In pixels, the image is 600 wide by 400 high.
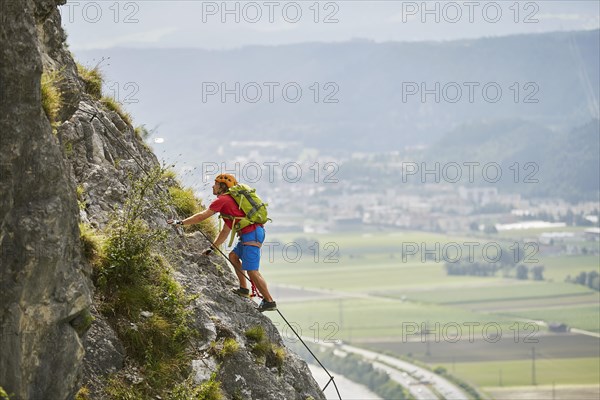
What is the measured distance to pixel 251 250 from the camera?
13750 mm

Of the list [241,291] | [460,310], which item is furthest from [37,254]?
[460,310]

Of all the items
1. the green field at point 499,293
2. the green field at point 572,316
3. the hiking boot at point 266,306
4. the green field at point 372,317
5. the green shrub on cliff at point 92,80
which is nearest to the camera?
the hiking boot at point 266,306

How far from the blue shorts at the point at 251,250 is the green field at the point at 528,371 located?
88.1 meters

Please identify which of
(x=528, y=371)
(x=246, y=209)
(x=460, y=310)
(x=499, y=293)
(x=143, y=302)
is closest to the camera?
(x=143, y=302)

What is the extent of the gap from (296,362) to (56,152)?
6.20 metres

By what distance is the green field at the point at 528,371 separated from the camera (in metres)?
101

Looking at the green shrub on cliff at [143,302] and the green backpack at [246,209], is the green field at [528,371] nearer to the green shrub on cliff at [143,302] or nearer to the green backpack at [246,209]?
the green backpack at [246,209]

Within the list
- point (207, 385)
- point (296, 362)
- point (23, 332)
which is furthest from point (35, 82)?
point (296, 362)

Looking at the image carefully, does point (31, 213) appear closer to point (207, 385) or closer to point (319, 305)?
point (207, 385)

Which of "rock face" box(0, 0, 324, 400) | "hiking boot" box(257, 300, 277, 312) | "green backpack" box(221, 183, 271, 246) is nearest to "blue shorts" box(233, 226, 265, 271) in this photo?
"green backpack" box(221, 183, 271, 246)

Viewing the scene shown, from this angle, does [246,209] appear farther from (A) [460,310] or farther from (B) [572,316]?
(A) [460,310]

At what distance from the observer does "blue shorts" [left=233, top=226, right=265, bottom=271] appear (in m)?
13.7

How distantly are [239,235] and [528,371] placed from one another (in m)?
97.3

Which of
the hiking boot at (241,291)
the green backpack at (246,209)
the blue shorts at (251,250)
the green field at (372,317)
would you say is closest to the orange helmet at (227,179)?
the green backpack at (246,209)
